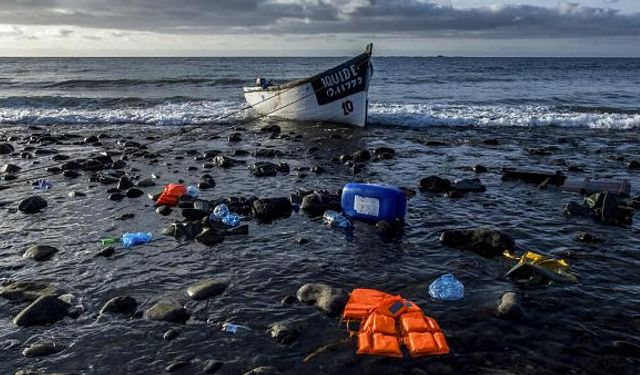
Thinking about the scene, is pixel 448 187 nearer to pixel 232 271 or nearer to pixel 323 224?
pixel 323 224

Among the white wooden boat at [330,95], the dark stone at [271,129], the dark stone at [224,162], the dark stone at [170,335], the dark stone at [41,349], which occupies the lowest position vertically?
the dark stone at [41,349]

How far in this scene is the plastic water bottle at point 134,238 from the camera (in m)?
8.88

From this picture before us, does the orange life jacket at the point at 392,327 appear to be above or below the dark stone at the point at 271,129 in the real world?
below

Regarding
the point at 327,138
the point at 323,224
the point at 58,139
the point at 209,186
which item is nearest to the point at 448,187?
the point at 323,224

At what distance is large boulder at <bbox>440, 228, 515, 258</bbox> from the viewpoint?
27.5 ft

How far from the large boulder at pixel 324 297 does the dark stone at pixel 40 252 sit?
14.3ft

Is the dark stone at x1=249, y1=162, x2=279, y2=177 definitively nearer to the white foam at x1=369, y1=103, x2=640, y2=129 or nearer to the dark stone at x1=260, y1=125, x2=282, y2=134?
the dark stone at x1=260, y1=125, x2=282, y2=134

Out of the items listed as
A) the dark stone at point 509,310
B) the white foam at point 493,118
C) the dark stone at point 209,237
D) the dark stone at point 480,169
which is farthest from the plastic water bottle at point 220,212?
the white foam at point 493,118

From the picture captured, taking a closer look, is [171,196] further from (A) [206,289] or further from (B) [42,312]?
Answer: (B) [42,312]

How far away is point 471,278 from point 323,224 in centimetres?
328

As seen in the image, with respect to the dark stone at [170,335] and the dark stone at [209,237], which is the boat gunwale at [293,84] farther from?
the dark stone at [170,335]

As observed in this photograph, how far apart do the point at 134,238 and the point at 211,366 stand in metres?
4.21

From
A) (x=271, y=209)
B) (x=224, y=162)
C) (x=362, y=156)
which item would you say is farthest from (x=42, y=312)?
(x=362, y=156)

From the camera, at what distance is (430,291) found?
702 centimetres
